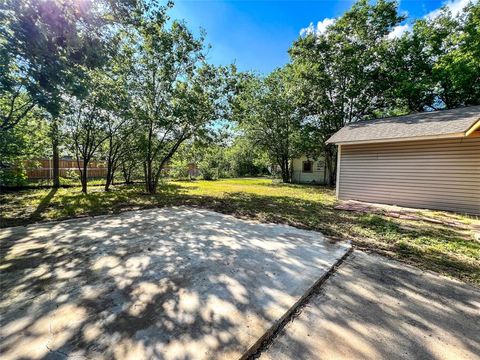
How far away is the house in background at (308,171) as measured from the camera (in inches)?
659

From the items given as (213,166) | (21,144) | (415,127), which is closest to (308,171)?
(213,166)

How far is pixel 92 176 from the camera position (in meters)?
13.8

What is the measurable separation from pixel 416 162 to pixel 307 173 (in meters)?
10.7

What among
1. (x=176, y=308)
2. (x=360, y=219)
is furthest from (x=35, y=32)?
(x=360, y=219)

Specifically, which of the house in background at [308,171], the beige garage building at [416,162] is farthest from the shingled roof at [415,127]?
the house in background at [308,171]

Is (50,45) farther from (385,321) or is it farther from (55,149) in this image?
(55,149)

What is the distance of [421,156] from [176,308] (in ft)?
26.4

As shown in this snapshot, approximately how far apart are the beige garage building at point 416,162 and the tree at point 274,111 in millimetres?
6981

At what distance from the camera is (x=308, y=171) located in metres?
17.5

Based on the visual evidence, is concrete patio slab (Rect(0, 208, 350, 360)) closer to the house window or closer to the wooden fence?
the wooden fence

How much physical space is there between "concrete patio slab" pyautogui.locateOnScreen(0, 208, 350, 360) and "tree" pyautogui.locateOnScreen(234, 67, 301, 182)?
1229 cm


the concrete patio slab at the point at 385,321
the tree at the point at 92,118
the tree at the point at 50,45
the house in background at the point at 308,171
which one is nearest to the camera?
the concrete patio slab at the point at 385,321

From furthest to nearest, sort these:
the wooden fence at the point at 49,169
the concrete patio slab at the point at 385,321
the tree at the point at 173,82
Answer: the wooden fence at the point at 49,169
the tree at the point at 173,82
the concrete patio slab at the point at 385,321

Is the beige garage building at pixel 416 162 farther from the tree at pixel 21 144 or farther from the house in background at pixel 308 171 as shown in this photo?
the tree at pixel 21 144
